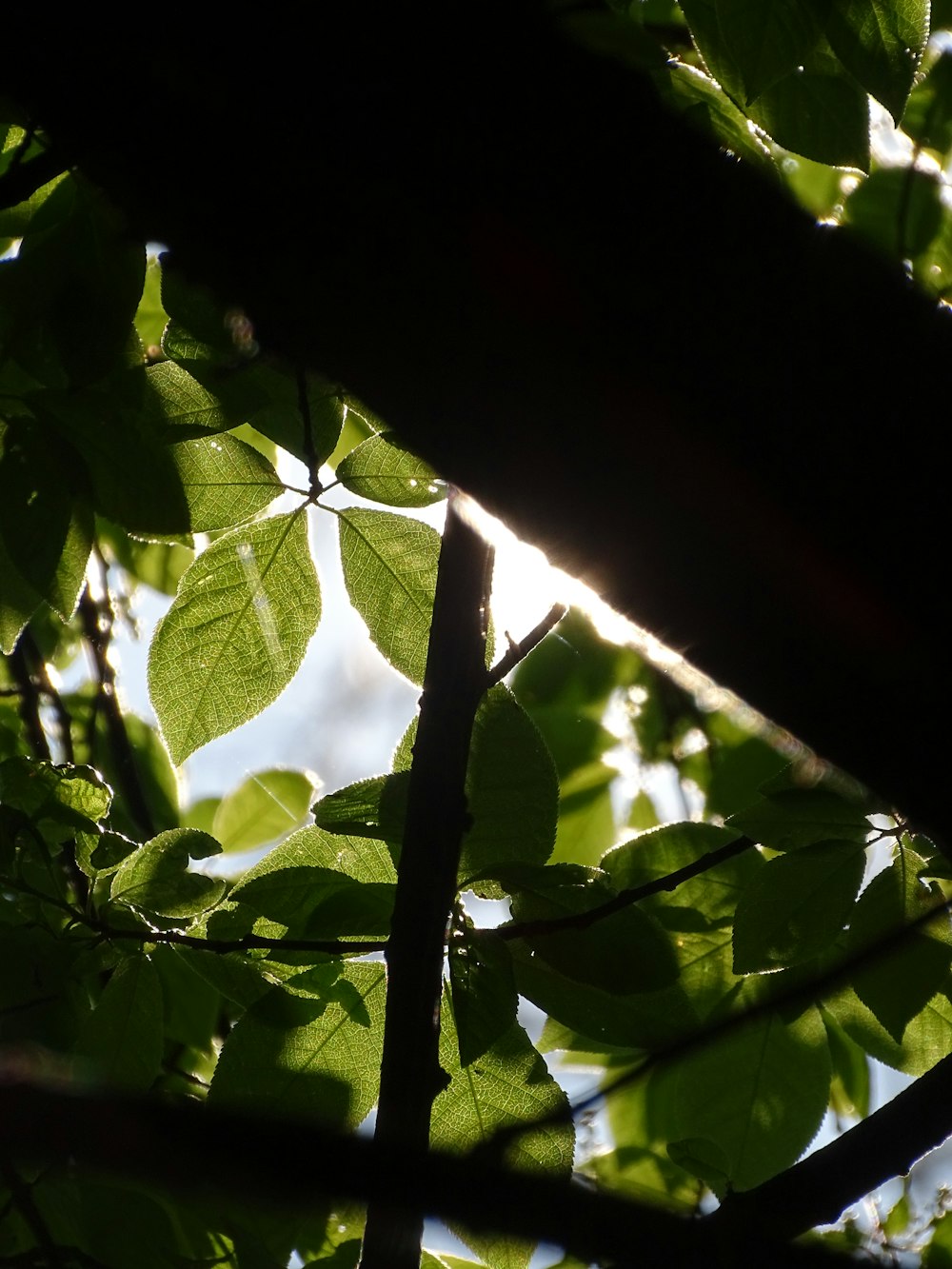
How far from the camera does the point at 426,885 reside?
95 cm

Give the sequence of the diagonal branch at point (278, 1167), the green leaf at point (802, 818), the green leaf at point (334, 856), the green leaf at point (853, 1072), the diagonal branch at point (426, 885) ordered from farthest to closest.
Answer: the green leaf at point (853, 1072) → the green leaf at point (334, 856) → the green leaf at point (802, 818) → the diagonal branch at point (426, 885) → the diagonal branch at point (278, 1167)

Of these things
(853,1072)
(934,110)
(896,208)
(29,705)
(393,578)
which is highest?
(934,110)

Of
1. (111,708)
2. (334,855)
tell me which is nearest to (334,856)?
(334,855)

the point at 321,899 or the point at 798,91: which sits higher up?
the point at 798,91

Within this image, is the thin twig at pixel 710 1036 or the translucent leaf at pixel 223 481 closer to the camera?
the thin twig at pixel 710 1036

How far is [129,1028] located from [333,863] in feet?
0.82

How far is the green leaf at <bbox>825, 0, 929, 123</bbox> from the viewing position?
3.14ft

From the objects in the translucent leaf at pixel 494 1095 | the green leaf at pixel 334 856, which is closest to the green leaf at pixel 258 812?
the green leaf at pixel 334 856

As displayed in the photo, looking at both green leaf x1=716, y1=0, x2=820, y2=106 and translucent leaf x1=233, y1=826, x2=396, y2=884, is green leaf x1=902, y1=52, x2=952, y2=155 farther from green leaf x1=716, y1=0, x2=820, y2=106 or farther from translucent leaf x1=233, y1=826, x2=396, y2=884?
translucent leaf x1=233, y1=826, x2=396, y2=884

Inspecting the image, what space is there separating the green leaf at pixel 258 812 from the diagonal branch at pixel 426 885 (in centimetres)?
80

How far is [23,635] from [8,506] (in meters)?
1.06

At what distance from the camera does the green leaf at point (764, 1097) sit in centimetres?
120

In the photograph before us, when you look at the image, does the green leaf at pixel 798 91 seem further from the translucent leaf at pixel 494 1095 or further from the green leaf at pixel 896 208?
the translucent leaf at pixel 494 1095

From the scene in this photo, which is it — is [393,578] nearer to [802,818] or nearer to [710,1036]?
[802,818]
